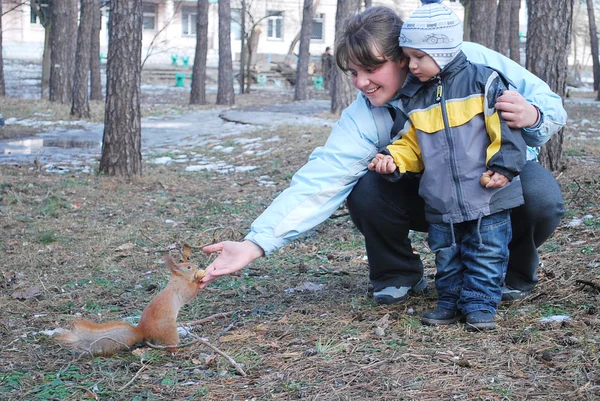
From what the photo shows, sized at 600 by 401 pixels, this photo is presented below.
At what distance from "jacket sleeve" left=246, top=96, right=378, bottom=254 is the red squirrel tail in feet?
2.08

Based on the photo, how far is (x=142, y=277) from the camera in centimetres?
444

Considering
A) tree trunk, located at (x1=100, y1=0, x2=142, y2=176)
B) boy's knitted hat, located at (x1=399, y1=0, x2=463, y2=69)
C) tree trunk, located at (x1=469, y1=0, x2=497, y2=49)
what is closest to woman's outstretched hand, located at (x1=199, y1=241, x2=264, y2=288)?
boy's knitted hat, located at (x1=399, y1=0, x2=463, y2=69)

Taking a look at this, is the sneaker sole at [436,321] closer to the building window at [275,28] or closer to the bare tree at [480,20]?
the bare tree at [480,20]

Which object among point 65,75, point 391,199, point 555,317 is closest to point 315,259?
point 391,199

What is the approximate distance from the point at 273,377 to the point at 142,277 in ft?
6.64

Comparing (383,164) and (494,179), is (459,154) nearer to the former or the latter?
(494,179)

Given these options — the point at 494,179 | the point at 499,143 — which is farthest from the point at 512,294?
the point at 499,143

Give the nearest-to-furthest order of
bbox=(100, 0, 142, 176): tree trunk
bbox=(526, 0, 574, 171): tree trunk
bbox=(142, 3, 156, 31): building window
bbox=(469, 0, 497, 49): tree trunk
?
bbox=(526, 0, 574, 171): tree trunk
bbox=(100, 0, 142, 176): tree trunk
bbox=(469, 0, 497, 49): tree trunk
bbox=(142, 3, 156, 31): building window

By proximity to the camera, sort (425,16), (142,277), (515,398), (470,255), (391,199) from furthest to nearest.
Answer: (142,277) → (391,199) → (470,255) → (425,16) → (515,398)

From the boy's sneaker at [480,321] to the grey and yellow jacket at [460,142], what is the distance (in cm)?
41

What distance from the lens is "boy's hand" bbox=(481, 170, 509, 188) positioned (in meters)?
2.86

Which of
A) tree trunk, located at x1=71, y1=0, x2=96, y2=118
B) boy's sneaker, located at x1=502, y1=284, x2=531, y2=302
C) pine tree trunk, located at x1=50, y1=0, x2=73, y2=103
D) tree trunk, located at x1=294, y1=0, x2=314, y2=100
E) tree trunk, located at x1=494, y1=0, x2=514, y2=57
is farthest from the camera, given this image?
tree trunk, located at x1=294, y1=0, x2=314, y2=100

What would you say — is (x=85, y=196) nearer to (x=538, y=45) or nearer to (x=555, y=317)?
(x=538, y=45)

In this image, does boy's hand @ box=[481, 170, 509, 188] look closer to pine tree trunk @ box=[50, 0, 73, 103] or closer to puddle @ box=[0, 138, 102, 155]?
puddle @ box=[0, 138, 102, 155]
